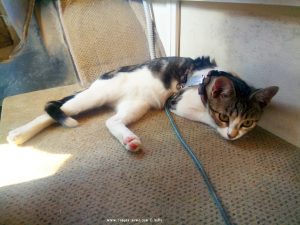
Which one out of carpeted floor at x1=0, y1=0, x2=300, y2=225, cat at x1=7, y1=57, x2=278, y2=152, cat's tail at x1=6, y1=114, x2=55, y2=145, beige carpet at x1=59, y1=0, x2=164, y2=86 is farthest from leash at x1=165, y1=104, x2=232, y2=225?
beige carpet at x1=59, y1=0, x2=164, y2=86

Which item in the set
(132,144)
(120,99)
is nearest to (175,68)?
(120,99)

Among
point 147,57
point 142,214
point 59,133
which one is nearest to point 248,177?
point 142,214

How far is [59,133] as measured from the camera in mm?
1136

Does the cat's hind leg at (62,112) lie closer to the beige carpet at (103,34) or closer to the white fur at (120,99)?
the white fur at (120,99)

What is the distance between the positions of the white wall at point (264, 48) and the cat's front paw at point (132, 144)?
2.20 ft

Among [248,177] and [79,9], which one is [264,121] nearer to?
[248,177]

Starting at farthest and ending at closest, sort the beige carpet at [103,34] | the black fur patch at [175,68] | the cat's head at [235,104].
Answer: the beige carpet at [103,34], the black fur patch at [175,68], the cat's head at [235,104]

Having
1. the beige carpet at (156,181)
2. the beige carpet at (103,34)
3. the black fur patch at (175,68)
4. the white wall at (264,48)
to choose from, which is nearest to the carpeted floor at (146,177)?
the beige carpet at (156,181)

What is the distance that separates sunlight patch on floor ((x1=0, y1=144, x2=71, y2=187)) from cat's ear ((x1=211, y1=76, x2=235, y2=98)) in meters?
0.68

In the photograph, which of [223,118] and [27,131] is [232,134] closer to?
[223,118]

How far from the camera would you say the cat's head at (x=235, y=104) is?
98cm

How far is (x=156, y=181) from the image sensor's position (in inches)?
33.1

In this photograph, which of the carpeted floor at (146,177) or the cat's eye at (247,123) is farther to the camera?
the cat's eye at (247,123)

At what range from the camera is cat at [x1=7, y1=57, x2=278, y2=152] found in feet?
3.28
